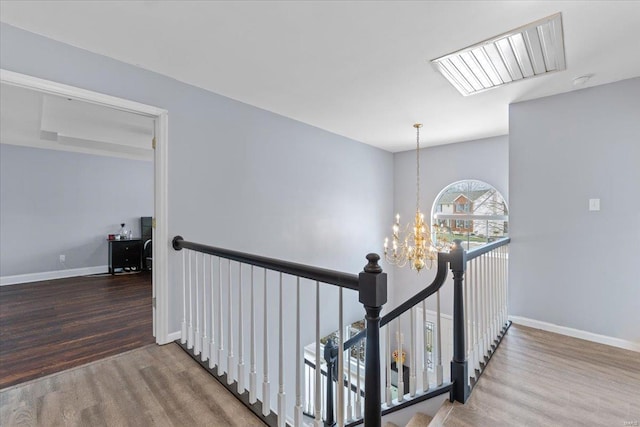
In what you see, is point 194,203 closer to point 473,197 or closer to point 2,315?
point 2,315

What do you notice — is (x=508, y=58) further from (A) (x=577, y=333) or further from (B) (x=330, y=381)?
(B) (x=330, y=381)

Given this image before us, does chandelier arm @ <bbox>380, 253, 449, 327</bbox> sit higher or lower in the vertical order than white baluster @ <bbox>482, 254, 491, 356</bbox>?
higher

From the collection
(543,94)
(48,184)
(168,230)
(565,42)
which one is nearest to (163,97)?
(168,230)

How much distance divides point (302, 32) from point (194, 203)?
1.67m

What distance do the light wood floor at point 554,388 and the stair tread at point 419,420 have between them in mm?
250

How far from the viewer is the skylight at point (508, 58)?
1850 mm

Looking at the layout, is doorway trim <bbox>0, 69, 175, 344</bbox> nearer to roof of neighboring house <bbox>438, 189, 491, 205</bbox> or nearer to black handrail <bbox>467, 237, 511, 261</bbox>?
black handrail <bbox>467, 237, 511, 261</bbox>

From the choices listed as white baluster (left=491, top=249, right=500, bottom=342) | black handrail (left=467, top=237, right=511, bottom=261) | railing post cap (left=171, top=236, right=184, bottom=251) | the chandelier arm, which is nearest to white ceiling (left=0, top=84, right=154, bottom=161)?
railing post cap (left=171, top=236, right=184, bottom=251)

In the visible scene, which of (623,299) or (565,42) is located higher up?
(565,42)

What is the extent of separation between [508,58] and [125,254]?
638 cm

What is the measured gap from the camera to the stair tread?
1.77 m

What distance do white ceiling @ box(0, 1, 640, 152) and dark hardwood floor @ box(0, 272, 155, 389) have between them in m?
2.35

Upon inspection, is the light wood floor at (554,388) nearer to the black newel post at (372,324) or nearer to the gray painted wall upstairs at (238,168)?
the black newel post at (372,324)

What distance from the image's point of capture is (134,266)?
5598 millimetres
